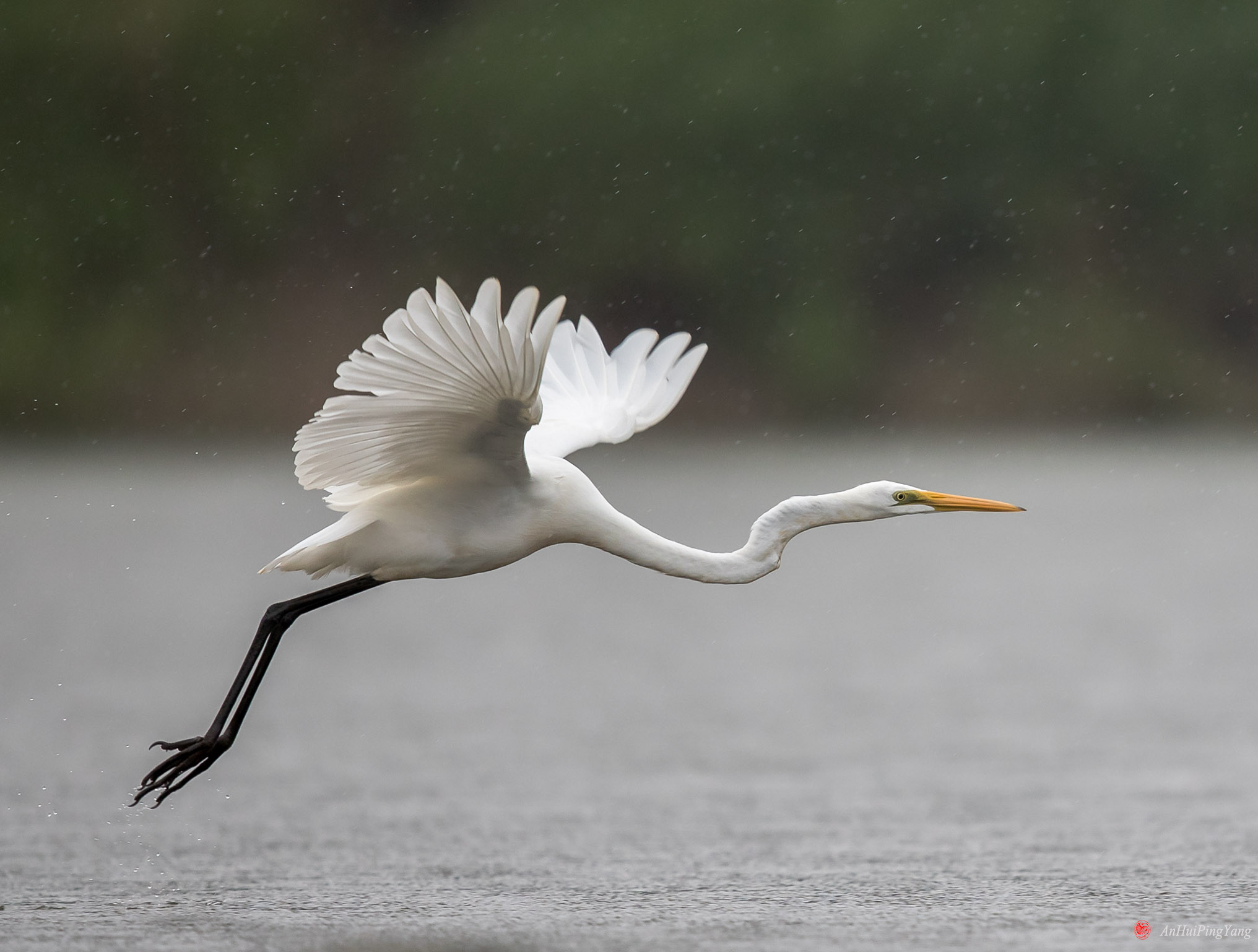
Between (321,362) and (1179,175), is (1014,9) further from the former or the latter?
(321,362)

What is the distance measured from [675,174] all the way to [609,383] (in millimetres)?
34870

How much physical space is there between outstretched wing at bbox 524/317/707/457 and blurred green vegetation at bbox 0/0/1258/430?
29.9m

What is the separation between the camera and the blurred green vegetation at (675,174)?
40438 mm

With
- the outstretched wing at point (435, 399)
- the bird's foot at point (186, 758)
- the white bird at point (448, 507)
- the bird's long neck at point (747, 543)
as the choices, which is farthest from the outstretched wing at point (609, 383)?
the bird's foot at point (186, 758)

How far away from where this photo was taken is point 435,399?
6.91 metres

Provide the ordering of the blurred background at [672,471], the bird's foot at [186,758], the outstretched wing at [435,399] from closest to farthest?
the outstretched wing at [435,399], the bird's foot at [186,758], the blurred background at [672,471]

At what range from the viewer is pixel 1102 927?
7395 millimetres

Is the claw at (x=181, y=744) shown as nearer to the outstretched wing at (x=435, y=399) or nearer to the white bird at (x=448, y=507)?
the white bird at (x=448, y=507)

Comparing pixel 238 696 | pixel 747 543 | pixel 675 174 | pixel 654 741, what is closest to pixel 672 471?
pixel 675 174

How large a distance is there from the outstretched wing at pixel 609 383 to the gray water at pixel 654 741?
197 centimetres

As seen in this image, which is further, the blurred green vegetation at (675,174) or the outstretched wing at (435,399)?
the blurred green vegetation at (675,174)

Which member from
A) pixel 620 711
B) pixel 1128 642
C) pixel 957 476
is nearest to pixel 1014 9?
pixel 957 476

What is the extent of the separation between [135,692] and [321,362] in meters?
21.8

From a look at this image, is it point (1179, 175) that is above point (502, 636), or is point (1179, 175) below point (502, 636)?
above
